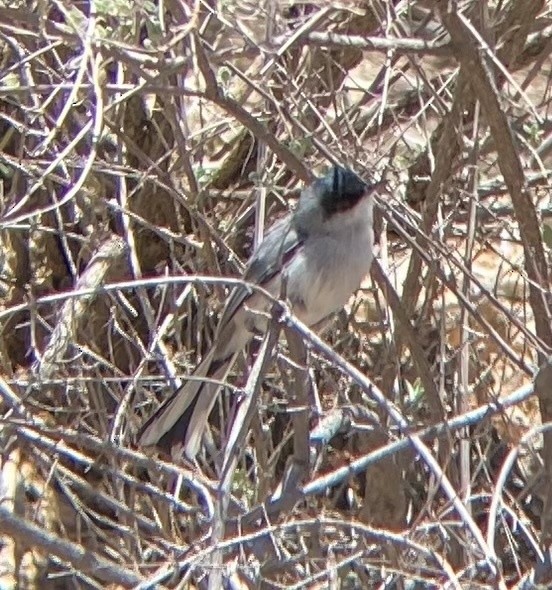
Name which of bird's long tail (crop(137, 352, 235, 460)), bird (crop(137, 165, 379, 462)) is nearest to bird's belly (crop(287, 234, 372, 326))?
bird (crop(137, 165, 379, 462))

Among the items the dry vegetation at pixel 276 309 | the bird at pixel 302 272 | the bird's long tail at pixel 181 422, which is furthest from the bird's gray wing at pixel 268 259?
the bird's long tail at pixel 181 422

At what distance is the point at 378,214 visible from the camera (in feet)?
16.0

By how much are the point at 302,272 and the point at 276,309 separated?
987 mm

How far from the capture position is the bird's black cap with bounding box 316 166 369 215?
4348 mm

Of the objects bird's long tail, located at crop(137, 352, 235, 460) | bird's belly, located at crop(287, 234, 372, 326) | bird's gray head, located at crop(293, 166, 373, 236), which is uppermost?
bird's gray head, located at crop(293, 166, 373, 236)

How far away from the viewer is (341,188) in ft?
14.4

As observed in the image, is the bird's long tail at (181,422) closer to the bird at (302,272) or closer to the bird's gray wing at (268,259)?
the bird at (302,272)

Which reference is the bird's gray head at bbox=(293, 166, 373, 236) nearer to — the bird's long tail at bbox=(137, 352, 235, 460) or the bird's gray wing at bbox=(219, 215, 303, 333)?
the bird's gray wing at bbox=(219, 215, 303, 333)

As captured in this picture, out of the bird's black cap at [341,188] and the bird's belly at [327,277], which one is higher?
the bird's black cap at [341,188]

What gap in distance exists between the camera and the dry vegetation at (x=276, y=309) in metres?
3.63

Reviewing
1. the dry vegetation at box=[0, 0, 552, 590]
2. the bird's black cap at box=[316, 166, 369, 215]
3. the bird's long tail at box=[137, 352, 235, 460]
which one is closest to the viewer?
the dry vegetation at box=[0, 0, 552, 590]

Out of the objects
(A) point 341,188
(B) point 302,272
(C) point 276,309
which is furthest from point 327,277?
(C) point 276,309

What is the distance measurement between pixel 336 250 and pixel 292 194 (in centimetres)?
103

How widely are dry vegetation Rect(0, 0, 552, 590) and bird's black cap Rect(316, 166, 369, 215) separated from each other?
0.08 m
